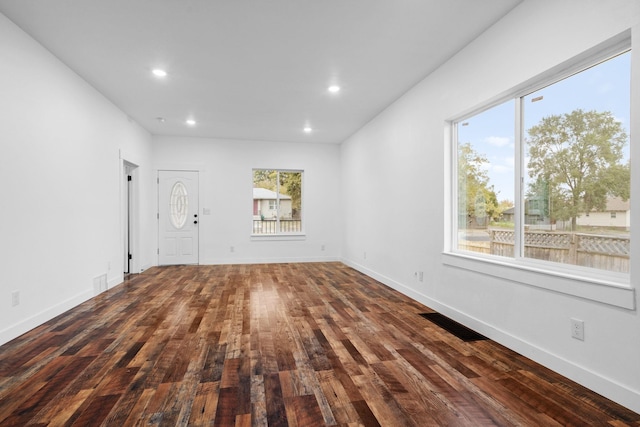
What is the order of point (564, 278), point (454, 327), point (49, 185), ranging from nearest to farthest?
point (564, 278)
point (454, 327)
point (49, 185)

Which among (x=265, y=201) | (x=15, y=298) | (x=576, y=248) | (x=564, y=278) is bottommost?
(x=15, y=298)

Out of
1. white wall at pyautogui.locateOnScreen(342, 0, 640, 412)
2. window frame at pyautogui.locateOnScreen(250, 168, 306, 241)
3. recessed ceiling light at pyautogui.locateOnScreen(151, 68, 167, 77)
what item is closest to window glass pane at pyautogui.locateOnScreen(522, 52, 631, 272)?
white wall at pyautogui.locateOnScreen(342, 0, 640, 412)

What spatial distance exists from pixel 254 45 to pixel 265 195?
4.50 meters

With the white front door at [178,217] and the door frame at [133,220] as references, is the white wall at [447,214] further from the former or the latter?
the door frame at [133,220]

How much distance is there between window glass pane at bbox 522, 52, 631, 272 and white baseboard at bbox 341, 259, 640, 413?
66cm

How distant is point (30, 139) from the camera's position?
3.07 meters

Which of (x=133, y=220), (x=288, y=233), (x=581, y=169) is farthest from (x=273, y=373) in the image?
(x=288, y=233)

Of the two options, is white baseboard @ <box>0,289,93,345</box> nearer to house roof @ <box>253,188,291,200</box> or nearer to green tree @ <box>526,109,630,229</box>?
house roof @ <box>253,188,291,200</box>

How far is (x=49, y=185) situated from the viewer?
3.34 meters

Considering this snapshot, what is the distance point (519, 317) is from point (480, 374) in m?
0.66

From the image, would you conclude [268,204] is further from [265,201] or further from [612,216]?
[612,216]

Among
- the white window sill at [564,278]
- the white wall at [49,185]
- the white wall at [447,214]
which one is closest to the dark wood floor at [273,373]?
the white wall at [447,214]

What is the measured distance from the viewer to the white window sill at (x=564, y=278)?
1.88 m

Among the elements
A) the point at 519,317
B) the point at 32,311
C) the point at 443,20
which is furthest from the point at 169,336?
the point at 443,20
